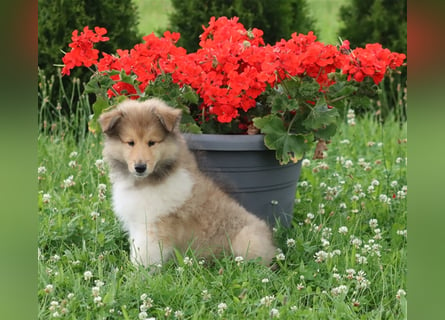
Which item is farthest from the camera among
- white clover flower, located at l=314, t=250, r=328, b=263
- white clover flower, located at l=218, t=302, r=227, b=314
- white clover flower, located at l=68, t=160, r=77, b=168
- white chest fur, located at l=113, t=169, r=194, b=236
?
white clover flower, located at l=68, t=160, r=77, b=168

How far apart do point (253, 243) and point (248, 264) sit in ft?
0.52

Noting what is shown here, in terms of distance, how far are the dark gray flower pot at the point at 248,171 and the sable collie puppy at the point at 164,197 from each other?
0.97 ft

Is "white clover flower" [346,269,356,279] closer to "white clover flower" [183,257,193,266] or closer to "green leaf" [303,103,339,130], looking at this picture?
"white clover flower" [183,257,193,266]

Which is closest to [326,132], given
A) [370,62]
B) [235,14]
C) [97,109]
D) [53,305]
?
[370,62]

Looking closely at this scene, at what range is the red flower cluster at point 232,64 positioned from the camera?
4133 mm

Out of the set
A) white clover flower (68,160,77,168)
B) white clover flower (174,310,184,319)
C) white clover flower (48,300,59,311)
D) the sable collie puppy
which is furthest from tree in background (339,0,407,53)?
white clover flower (48,300,59,311)

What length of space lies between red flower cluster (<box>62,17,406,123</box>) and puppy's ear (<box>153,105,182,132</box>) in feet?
2.07

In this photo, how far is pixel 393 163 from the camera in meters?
5.98

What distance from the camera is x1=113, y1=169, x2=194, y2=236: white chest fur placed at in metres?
3.64

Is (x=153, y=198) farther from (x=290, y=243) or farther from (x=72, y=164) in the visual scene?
(x=72, y=164)
